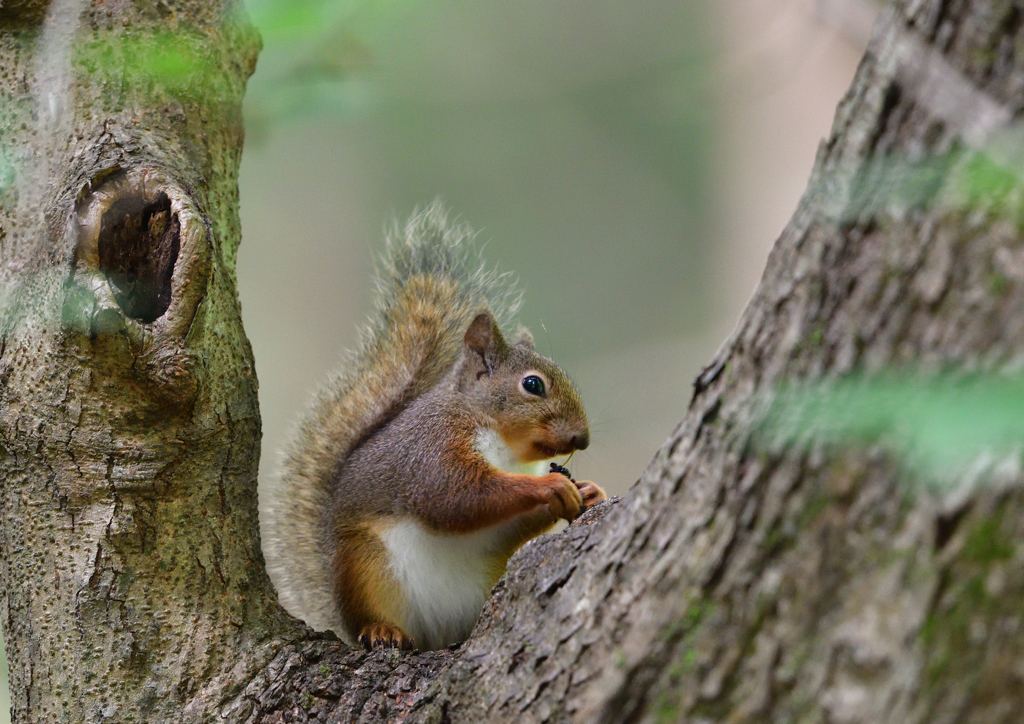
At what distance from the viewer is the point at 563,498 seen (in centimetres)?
171

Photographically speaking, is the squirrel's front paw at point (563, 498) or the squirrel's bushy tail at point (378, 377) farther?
the squirrel's bushy tail at point (378, 377)

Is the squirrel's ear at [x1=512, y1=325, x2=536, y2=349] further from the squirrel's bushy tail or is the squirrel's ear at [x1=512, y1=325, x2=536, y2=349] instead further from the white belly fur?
the white belly fur

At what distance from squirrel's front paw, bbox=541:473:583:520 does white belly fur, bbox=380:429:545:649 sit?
0.19m

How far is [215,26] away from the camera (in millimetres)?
1646

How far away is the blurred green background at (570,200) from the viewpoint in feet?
13.1

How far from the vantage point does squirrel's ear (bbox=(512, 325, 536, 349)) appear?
2.33 meters

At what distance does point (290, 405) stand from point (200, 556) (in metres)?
3.44

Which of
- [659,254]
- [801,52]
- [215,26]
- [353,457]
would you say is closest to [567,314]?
[659,254]

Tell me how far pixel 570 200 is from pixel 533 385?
4.06 m

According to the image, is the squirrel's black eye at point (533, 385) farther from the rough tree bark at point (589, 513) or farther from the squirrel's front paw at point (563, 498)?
the rough tree bark at point (589, 513)

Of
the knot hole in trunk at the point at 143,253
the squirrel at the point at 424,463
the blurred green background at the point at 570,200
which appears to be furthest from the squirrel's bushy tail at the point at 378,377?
the blurred green background at the point at 570,200

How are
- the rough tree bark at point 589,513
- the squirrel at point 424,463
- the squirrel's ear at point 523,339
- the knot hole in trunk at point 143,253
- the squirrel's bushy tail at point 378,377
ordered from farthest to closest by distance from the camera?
1. the squirrel's ear at point 523,339
2. the squirrel's bushy tail at point 378,377
3. the squirrel at point 424,463
4. the knot hole in trunk at point 143,253
5. the rough tree bark at point 589,513

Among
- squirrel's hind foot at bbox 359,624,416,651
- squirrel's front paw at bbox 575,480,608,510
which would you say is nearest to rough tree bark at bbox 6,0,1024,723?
squirrel's hind foot at bbox 359,624,416,651

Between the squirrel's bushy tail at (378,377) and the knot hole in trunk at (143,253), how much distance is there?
72cm
